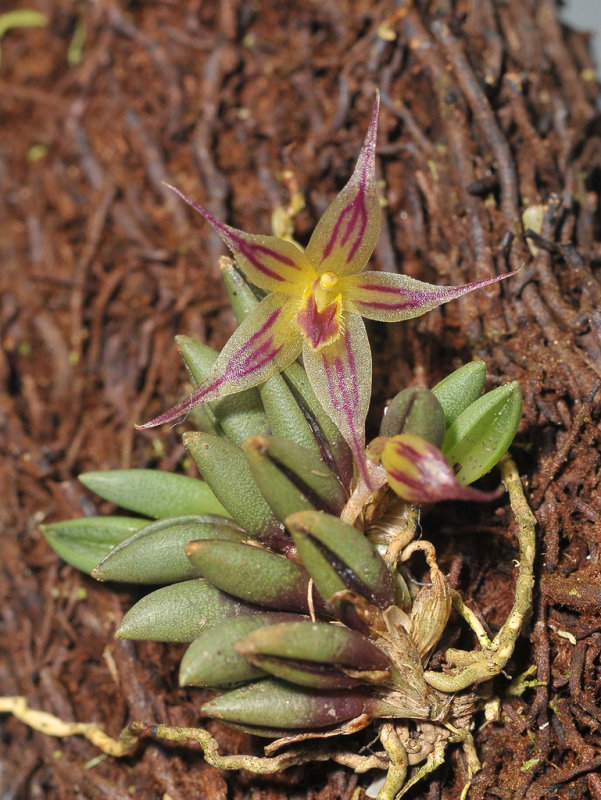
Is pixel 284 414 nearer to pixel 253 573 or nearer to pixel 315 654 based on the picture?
pixel 253 573

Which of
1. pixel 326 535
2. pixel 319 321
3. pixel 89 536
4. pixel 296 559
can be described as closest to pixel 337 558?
pixel 326 535

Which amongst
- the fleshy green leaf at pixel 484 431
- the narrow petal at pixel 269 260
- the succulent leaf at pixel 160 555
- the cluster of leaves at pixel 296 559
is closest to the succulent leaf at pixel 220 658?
the cluster of leaves at pixel 296 559

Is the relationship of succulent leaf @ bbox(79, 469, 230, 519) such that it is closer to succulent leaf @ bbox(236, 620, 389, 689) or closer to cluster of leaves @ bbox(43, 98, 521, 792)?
cluster of leaves @ bbox(43, 98, 521, 792)

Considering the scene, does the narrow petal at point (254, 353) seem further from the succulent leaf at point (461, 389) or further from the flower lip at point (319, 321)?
the succulent leaf at point (461, 389)

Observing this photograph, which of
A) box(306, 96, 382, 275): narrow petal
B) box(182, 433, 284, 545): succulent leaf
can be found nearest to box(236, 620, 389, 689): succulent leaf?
box(182, 433, 284, 545): succulent leaf

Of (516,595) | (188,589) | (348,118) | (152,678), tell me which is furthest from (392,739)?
(348,118)
